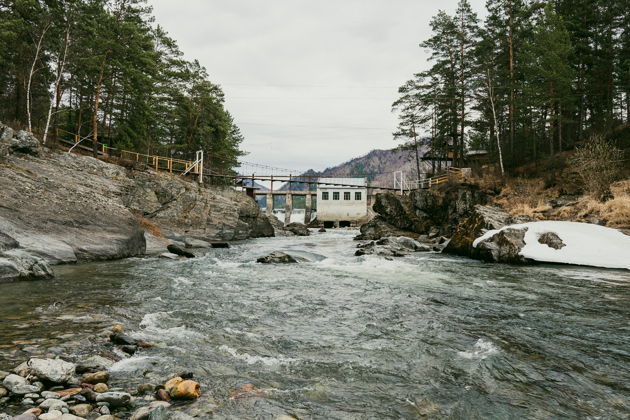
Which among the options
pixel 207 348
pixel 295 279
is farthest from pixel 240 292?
pixel 207 348

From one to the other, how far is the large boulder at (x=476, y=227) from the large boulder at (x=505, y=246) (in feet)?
2.63

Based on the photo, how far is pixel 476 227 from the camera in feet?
55.5

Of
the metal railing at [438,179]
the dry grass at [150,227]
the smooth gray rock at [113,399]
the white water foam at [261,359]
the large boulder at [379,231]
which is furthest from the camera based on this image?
the metal railing at [438,179]

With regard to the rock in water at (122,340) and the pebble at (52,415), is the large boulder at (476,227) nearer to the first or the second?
the rock in water at (122,340)

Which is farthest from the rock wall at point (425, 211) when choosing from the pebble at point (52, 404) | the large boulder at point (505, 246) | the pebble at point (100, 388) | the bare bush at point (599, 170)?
the pebble at point (52, 404)

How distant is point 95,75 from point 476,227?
27006 mm

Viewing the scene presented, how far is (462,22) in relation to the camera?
33406 millimetres

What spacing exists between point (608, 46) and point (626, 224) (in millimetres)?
24095

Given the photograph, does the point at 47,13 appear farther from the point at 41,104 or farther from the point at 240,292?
the point at 240,292

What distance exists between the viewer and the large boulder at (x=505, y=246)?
13532 mm

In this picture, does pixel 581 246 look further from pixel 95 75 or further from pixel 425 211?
pixel 95 75

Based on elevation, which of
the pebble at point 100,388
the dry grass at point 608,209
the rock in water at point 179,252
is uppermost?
the dry grass at point 608,209

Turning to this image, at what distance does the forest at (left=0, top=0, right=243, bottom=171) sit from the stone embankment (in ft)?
17.2

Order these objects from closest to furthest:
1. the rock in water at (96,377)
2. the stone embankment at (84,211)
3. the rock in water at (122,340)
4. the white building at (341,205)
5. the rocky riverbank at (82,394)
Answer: the rocky riverbank at (82,394)
the rock in water at (96,377)
the rock in water at (122,340)
the stone embankment at (84,211)
the white building at (341,205)
